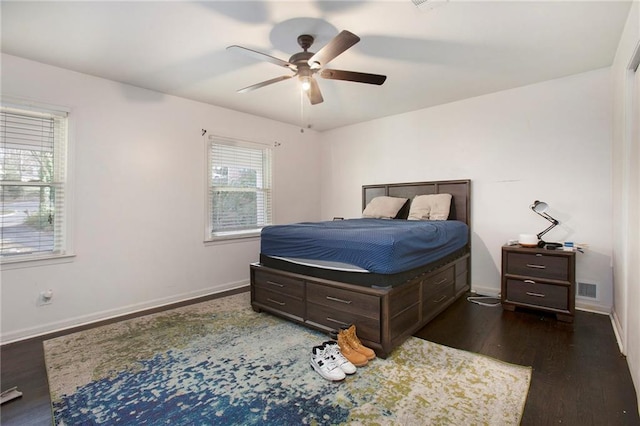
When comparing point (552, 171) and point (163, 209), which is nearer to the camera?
point (552, 171)

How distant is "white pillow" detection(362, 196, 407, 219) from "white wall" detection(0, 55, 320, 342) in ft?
6.12

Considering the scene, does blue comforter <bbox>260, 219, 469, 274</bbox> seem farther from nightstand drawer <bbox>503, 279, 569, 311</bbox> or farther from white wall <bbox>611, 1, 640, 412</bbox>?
white wall <bbox>611, 1, 640, 412</bbox>

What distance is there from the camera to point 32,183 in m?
2.70

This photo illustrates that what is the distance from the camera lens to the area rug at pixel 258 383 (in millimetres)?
1591

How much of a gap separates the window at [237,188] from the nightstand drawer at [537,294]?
127 inches

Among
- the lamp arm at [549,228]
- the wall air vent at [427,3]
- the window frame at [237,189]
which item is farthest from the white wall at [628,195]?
the window frame at [237,189]

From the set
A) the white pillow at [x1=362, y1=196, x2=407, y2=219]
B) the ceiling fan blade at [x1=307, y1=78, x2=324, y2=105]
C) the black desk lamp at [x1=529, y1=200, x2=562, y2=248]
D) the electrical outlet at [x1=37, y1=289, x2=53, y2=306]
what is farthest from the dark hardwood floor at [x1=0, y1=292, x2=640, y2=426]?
the ceiling fan blade at [x1=307, y1=78, x2=324, y2=105]

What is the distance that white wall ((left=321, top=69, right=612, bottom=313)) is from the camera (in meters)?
3.00

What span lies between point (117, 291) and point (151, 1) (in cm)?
272

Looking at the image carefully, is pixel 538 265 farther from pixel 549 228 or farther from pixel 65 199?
pixel 65 199

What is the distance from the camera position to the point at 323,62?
2.16 metres

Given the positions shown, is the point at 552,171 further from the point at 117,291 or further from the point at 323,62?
the point at 117,291

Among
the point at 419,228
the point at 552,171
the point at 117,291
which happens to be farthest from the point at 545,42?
the point at 117,291

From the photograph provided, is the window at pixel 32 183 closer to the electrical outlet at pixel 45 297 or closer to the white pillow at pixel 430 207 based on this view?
the electrical outlet at pixel 45 297
